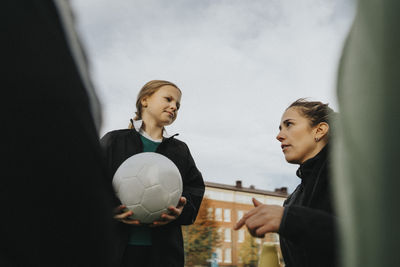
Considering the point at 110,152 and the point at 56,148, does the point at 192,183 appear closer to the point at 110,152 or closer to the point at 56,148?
the point at 110,152

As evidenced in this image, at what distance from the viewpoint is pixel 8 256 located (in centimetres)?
76

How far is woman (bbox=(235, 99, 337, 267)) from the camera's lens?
63.4 inches

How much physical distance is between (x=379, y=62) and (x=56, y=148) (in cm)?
55

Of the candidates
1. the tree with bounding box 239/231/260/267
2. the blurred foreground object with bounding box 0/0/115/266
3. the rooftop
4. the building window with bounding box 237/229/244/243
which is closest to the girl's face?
the blurred foreground object with bounding box 0/0/115/266

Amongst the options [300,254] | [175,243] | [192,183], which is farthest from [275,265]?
[192,183]

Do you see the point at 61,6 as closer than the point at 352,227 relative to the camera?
No

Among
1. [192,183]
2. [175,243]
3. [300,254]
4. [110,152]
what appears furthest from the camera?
[192,183]

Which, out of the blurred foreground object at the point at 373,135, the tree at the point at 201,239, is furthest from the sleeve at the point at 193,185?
the tree at the point at 201,239

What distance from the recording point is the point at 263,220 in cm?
157

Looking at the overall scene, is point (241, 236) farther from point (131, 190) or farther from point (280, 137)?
point (131, 190)

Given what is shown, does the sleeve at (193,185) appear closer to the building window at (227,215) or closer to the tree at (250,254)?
the tree at (250,254)

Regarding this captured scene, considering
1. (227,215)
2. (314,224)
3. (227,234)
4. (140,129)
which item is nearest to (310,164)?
(314,224)

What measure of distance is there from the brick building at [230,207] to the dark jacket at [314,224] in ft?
192

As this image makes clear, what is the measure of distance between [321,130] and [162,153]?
1483mm
